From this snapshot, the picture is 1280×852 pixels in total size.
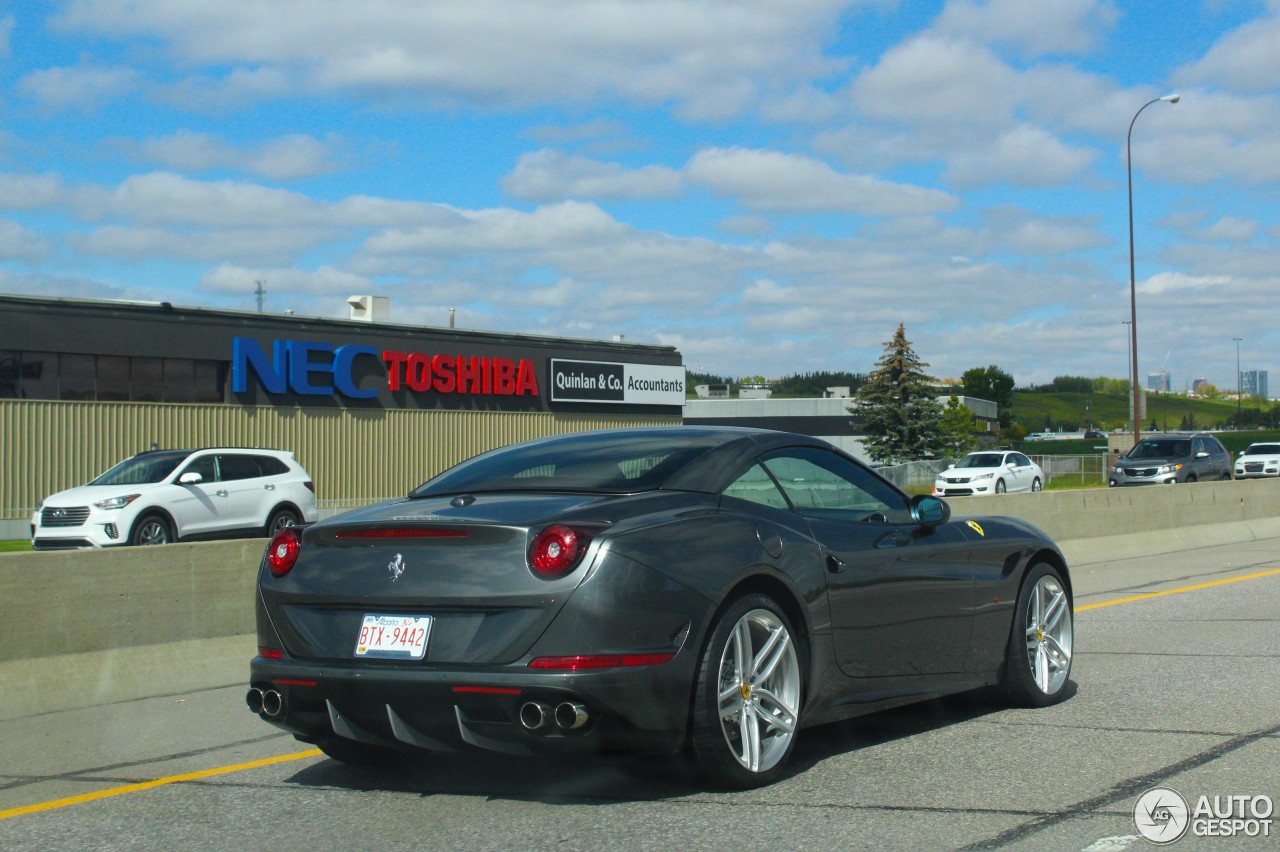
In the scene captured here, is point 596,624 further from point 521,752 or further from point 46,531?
point 46,531

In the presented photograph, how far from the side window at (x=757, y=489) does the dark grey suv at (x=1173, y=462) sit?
33615 mm

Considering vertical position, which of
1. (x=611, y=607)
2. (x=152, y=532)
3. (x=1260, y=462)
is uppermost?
(x=611, y=607)

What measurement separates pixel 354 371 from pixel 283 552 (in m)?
40.9

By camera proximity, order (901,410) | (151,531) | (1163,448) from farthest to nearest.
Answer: (901,410), (1163,448), (151,531)

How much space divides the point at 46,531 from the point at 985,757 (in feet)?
55.4

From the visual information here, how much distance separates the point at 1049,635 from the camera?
7660 mm

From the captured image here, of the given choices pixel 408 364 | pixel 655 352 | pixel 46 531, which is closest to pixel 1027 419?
pixel 655 352

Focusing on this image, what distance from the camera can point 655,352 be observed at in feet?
191

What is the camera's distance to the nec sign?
42.7 m

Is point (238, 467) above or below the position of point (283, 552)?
above

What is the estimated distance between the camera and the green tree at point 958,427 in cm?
7531

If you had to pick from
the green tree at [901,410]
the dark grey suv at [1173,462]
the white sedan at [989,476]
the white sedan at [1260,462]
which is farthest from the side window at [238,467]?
the green tree at [901,410]

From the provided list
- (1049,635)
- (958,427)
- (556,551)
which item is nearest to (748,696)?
(556,551)

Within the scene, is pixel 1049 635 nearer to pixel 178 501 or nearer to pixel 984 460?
pixel 178 501
